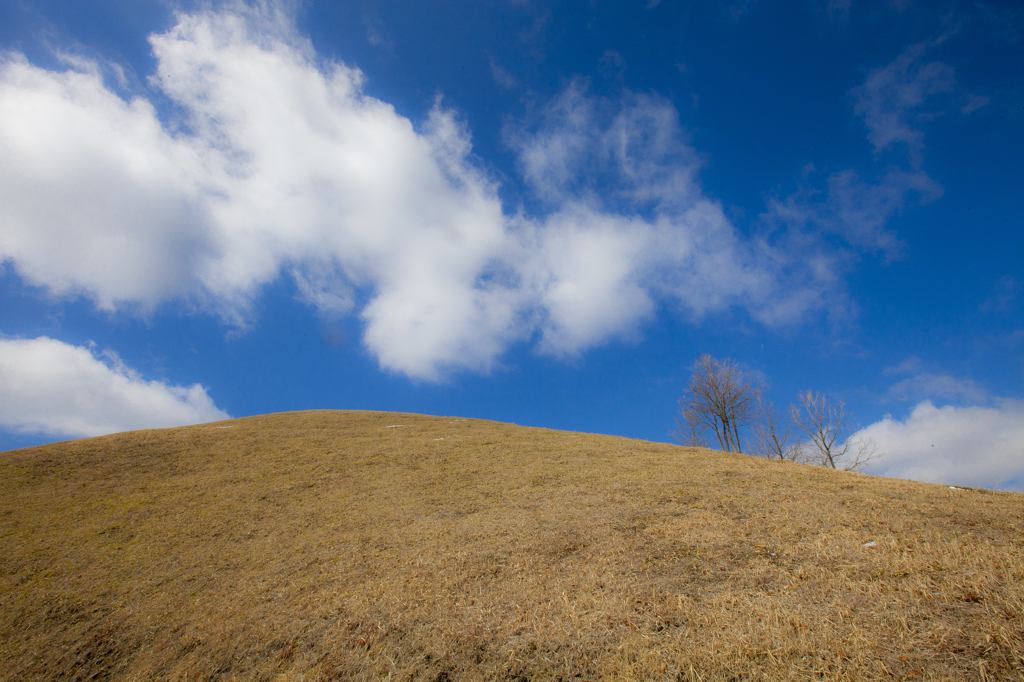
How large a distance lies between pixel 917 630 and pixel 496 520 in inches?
330

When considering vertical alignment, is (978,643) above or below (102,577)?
below

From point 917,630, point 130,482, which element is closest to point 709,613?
point 917,630

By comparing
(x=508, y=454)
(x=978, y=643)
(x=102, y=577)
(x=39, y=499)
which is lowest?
(x=978, y=643)

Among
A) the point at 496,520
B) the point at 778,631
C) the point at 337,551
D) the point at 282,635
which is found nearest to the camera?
the point at 778,631

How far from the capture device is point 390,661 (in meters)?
6.33

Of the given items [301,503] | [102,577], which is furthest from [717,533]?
[102,577]

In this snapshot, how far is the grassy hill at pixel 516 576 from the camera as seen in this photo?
5.65 m

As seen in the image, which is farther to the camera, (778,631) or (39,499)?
(39,499)

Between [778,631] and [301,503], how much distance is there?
44.3ft

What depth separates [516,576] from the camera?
8.50 metres

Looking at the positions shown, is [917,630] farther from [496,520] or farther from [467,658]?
[496,520]

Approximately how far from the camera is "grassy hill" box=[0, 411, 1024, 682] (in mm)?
5652

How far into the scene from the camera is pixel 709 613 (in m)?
6.51

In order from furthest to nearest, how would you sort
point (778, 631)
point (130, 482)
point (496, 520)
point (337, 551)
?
1. point (130, 482)
2. point (496, 520)
3. point (337, 551)
4. point (778, 631)
